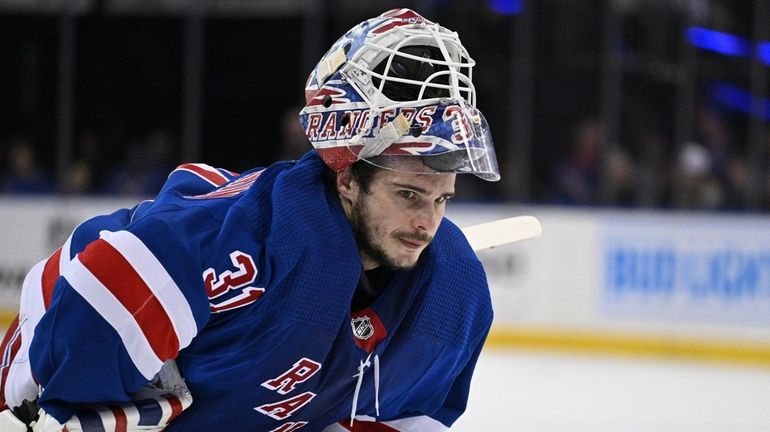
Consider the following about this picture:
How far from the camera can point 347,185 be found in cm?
182

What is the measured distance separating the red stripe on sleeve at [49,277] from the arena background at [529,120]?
14.5 ft

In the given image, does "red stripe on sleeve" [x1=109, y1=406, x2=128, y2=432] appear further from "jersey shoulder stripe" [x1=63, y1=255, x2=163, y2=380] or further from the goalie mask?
the goalie mask

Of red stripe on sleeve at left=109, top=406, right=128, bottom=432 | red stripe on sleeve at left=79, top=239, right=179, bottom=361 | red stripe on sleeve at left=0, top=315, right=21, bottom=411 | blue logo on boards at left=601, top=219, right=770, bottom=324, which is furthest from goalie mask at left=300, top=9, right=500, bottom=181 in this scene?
blue logo on boards at left=601, top=219, right=770, bottom=324

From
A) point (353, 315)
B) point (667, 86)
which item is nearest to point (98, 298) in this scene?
point (353, 315)

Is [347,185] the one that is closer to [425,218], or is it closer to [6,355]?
[425,218]

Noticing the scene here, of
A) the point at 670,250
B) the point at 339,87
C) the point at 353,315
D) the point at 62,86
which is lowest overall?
the point at 670,250

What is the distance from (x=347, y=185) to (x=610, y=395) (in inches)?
129

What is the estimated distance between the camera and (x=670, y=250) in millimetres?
6258

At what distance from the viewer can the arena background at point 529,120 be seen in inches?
246

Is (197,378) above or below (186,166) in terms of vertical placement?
below

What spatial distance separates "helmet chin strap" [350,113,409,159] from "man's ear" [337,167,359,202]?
101 millimetres

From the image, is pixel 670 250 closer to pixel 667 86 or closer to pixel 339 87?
pixel 667 86

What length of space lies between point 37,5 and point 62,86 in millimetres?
487

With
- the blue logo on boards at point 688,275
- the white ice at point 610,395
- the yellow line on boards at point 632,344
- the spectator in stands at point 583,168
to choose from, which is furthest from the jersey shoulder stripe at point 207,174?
the spectator in stands at point 583,168
